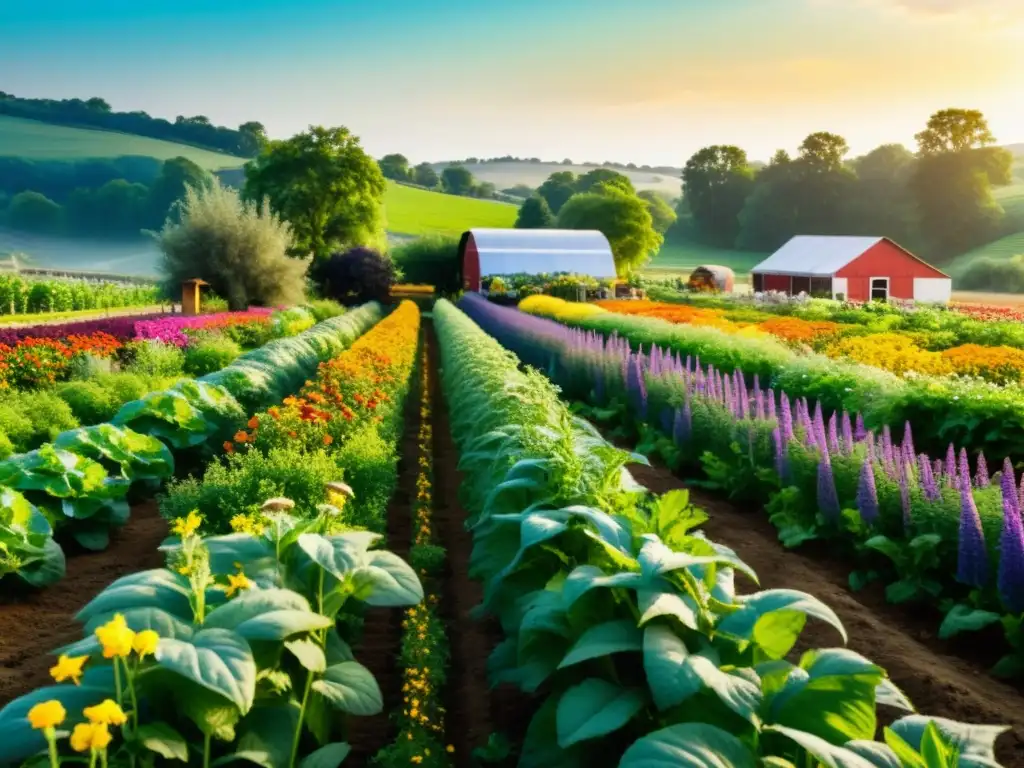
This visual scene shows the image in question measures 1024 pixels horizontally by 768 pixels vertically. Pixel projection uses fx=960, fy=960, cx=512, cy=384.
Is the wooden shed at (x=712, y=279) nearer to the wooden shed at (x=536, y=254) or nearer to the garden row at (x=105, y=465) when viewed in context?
the wooden shed at (x=536, y=254)

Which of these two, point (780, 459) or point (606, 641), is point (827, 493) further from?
point (606, 641)

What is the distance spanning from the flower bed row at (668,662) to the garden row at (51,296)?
32.6 metres

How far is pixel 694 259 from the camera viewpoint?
301 ft

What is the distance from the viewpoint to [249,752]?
282 centimetres

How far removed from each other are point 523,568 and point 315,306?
96.7 feet

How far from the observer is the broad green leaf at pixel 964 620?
4.88 meters

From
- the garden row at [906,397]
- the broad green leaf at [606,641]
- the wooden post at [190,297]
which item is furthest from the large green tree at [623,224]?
the broad green leaf at [606,641]

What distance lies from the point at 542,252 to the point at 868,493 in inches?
1718

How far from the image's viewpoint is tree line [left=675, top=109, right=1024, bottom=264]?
7119 cm

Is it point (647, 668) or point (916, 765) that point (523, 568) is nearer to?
point (647, 668)

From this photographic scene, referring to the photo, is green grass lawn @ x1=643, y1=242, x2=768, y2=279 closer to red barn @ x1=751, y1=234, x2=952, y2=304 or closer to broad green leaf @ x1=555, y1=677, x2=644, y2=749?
red barn @ x1=751, y1=234, x2=952, y2=304

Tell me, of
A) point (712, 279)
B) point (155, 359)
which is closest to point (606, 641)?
point (155, 359)

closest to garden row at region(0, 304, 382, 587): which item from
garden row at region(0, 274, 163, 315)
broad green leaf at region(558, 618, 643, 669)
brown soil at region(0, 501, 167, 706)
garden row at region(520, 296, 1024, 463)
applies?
brown soil at region(0, 501, 167, 706)

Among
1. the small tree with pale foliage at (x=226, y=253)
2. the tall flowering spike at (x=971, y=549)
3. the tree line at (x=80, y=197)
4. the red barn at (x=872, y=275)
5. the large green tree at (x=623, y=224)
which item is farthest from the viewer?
the tree line at (x=80, y=197)
